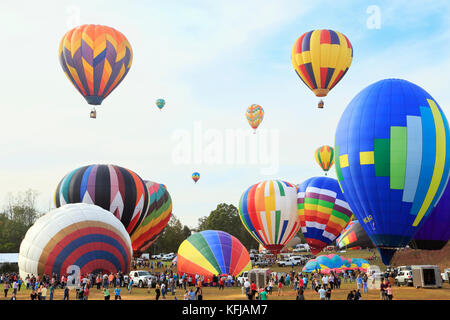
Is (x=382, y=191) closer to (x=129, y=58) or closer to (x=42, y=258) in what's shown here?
(x=42, y=258)

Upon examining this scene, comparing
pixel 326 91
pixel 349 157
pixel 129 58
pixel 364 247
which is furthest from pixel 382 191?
pixel 364 247

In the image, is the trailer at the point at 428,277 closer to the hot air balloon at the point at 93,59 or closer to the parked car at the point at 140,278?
the parked car at the point at 140,278

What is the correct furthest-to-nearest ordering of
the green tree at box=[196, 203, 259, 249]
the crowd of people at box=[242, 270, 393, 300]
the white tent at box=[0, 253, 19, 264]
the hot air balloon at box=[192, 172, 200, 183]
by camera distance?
1. the green tree at box=[196, 203, 259, 249]
2. the hot air balloon at box=[192, 172, 200, 183]
3. the white tent at box=[0, 253, 19, 264]
4. the crowd of people at box=[242, 270, 393, 300]

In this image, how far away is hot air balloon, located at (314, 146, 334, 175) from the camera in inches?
2633

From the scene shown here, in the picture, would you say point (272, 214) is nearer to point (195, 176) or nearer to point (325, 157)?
point (325, 157)

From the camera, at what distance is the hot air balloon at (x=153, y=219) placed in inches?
1779

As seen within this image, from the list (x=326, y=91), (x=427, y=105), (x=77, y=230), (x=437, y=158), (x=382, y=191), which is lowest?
(x=77, y=230)

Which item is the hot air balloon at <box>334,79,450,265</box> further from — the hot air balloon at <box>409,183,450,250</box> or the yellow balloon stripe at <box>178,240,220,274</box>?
the yellow balloon stripe at <box>178,240,220,274</box>

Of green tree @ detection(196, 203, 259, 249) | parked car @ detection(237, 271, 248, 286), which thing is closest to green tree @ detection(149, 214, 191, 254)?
green tree @ detection(196, 203, 259, 249)

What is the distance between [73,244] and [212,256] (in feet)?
27.1

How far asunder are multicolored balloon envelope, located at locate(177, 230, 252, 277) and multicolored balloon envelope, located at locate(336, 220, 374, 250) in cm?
3303
